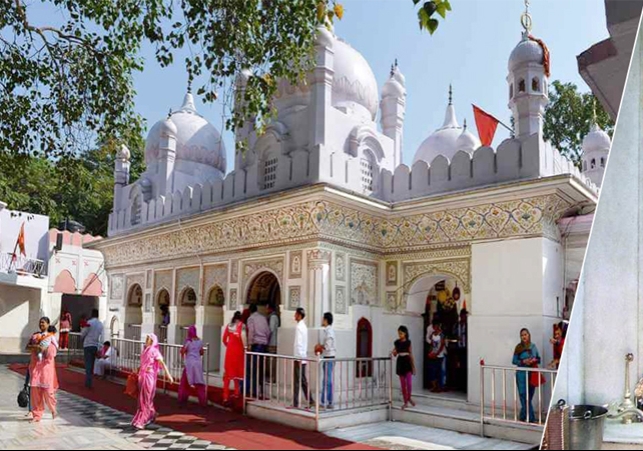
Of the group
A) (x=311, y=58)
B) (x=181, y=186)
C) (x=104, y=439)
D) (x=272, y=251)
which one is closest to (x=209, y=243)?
(x=272, y=251)

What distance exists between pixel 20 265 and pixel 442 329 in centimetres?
1487

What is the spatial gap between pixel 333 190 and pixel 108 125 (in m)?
3.18

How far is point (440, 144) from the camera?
42.2ft

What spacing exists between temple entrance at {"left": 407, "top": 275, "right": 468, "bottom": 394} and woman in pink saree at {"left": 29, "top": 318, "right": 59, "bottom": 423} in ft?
16.9

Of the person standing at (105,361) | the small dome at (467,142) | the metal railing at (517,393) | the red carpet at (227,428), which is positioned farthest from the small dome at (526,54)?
the person standing at (105,361)

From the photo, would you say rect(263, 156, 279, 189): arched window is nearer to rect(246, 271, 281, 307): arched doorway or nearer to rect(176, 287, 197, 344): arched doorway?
rect(246, 271, 281, 307): arched doorway

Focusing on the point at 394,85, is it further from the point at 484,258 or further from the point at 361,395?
the point at 361,395

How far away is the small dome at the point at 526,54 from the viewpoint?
8430 millimetres

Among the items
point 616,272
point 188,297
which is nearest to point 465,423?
point 616,272

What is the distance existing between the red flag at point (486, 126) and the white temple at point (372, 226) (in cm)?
154

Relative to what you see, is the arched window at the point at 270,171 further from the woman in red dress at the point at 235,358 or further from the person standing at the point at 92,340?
the person standing at the point at 92,340

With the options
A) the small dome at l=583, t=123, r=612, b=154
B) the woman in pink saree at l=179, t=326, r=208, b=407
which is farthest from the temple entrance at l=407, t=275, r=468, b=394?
the small dome at l=583, t=123, r=612, b=154

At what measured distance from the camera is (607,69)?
4.98 metres

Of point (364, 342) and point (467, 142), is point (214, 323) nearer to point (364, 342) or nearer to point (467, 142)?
point (364, 342)
